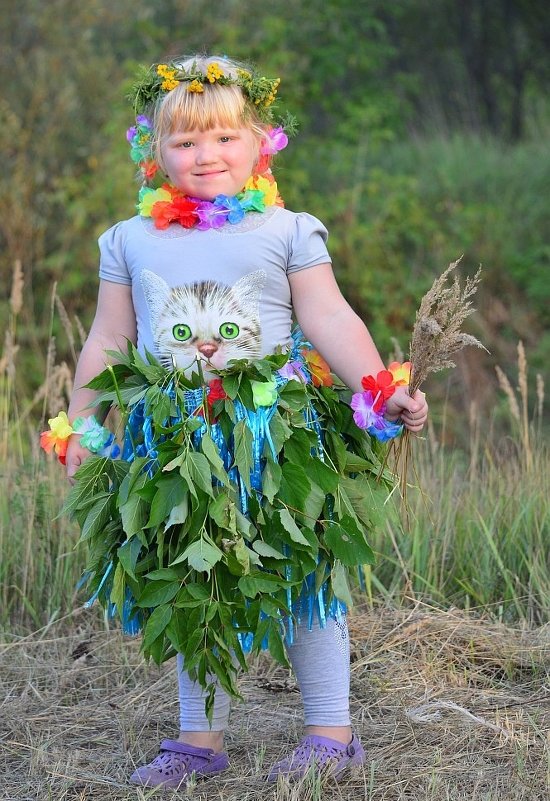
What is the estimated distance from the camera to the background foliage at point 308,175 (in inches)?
280

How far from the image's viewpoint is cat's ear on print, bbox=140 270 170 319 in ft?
8.05

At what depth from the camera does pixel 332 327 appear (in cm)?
246

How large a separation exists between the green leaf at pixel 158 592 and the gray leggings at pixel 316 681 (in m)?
0.28

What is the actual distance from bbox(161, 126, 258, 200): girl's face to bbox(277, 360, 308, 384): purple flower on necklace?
0.41 metres

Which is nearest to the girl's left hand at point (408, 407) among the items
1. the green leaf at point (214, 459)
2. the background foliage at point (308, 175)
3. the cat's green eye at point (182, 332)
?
the green leaf at point (214, 459)

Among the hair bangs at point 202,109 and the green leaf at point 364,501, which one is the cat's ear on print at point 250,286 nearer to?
the hair bangs at point 202,109

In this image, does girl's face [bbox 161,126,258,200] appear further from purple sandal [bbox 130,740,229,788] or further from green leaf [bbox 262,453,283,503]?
purple sandal [bbox 130,740,229,788]

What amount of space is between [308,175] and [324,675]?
263 inches

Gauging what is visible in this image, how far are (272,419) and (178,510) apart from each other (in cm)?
28

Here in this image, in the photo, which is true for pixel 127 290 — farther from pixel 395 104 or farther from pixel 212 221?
pixel 395 104

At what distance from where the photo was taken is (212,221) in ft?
8.07

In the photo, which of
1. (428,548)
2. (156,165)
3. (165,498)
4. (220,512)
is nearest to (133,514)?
(165,498)

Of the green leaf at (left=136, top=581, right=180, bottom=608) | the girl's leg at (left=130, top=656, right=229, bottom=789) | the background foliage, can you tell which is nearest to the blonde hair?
the green leaf at (left=136, top=581, right=180, bottom=608)

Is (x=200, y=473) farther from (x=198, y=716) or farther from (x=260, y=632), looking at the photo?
(x=198, y=716)
